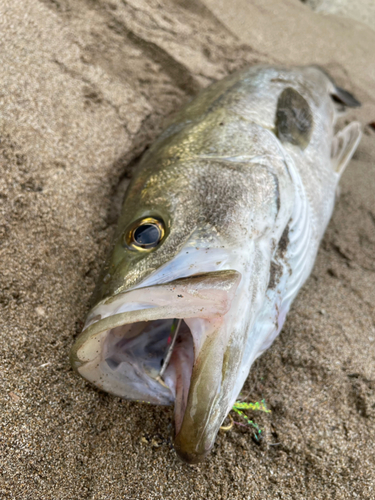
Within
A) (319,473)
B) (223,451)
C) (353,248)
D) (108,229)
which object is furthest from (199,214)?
(353,248)

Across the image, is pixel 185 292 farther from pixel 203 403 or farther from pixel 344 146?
pixel 344 146

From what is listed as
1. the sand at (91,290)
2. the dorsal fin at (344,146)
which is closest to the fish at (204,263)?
the sand at (91,290)

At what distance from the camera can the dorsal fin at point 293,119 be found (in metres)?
2.31

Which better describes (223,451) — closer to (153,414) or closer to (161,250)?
(153,414)

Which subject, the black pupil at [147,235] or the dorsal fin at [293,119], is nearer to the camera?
the black pupil at [147,235]

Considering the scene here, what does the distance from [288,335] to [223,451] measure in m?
0.77

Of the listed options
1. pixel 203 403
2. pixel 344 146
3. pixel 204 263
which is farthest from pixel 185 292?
pixel 344 146

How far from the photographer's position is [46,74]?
2555 millimetres

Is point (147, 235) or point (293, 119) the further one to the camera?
point (293, 119)

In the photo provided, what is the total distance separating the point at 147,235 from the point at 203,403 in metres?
0.77

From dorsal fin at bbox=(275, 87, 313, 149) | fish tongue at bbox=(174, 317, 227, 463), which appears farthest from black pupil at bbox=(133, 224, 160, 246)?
dorsal fin at bbox=(275, 87, 313, 149)

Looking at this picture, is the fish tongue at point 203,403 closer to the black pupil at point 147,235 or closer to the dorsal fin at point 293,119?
the black pupil at point 147,235

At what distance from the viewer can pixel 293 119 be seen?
2.45 metres

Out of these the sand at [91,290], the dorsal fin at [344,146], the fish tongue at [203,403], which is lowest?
the sand at [91,290]
